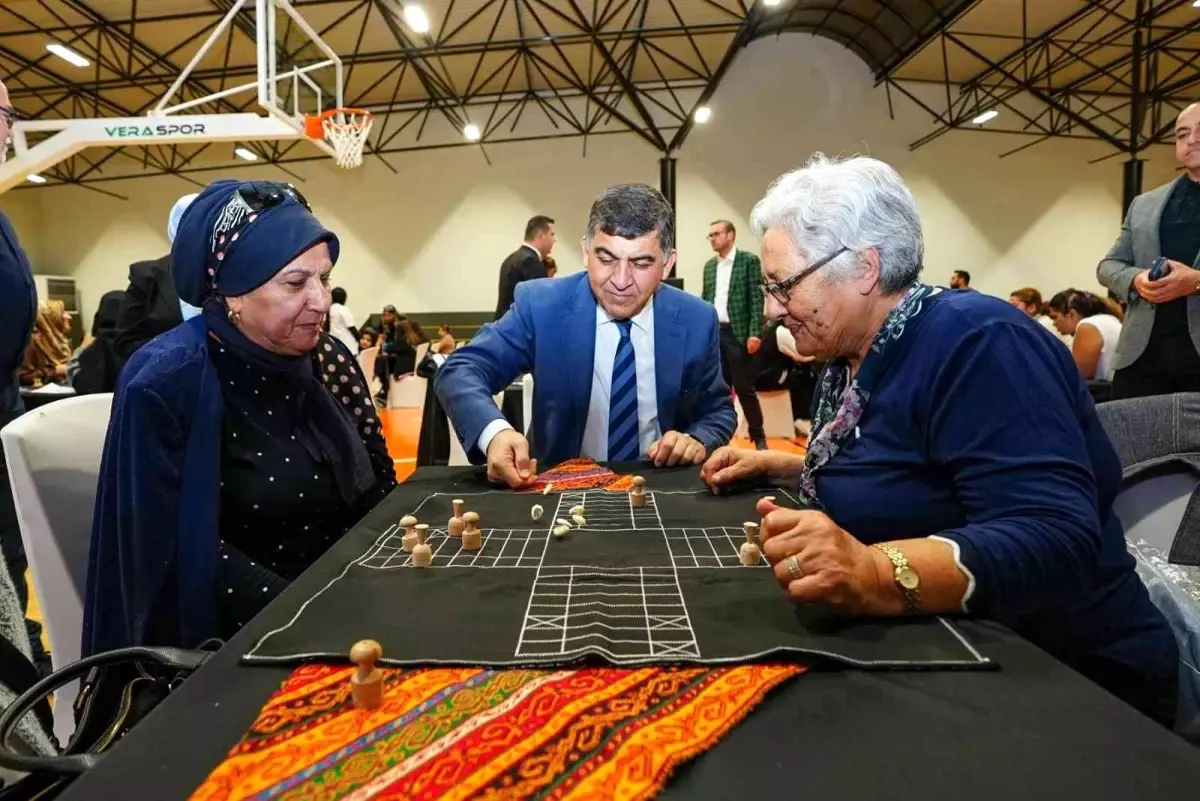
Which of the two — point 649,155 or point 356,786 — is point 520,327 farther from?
point 649,155

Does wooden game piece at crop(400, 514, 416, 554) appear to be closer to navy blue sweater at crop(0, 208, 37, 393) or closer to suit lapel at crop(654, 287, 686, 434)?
suit lapel at crop(654, 287, 686, 434)

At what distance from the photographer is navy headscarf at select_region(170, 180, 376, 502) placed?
1.74 metres

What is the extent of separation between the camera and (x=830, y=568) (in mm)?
1014

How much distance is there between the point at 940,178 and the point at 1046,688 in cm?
1633

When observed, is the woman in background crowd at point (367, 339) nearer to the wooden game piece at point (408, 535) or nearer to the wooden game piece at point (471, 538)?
the wooden game piece at point (408, 535)

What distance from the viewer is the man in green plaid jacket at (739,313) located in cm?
701

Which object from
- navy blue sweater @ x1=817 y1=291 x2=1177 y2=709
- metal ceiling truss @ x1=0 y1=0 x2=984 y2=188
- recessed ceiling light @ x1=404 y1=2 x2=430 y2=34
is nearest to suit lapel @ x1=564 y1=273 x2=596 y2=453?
navy blue sweater @ x1=817 y1=291 x2=1177 y2=709

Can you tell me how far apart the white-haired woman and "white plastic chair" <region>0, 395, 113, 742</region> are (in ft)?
4.98

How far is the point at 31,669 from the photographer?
1.28 meters

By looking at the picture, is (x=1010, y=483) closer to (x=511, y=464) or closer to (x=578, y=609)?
(x=578, y=609)

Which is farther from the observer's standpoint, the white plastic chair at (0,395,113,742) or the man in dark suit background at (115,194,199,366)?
the man in dark suit background at (115,194,199,366)

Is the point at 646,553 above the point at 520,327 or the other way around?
the other way around

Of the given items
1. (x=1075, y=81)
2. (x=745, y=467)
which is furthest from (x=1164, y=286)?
(x=1075, y=81)

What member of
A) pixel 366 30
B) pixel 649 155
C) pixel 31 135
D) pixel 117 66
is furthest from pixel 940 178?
pixel 31 135
